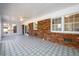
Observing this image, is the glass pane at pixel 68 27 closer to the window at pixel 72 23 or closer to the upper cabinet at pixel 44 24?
the window at pixel 72 23

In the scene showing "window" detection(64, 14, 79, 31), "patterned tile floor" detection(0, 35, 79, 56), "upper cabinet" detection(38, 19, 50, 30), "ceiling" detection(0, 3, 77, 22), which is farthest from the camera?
"upper cabinet" detection(38, 19, 50, 30)

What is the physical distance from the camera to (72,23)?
14.5ft

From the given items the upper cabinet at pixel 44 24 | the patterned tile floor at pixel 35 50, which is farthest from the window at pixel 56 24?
the patterned tile floor at pixel 35 50

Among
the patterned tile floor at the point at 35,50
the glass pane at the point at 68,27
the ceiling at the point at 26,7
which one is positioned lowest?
the patterned tile floor at the point at 35,50

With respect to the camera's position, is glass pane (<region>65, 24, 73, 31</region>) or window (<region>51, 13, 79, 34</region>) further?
glass pane (<region>65, 24, 73, 31</region>)

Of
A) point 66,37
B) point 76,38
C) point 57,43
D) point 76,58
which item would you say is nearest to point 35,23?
point 57,43

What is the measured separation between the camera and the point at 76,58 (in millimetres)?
2057

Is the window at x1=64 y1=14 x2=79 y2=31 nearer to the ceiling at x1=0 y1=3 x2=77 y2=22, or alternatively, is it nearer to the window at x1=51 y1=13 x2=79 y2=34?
the window at x1=51 y1=13 x2=79 y2=34

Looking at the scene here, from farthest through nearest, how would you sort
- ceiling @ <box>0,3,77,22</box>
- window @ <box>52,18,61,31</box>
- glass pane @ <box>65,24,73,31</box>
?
window @ <box>52,18,61,31</box> < glass pane @ <box>65,24,73,31</box> < ceiling @ <box>0,3,77,22</box>

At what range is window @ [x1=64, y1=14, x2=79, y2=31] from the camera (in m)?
4.20

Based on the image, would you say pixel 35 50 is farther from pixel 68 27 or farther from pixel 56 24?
pixel 56 24

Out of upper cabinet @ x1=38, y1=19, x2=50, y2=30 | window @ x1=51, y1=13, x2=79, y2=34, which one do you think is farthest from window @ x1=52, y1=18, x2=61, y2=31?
upper cabinet @ x1=38, y1=19, x2=50, y2=30

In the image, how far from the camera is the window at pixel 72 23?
4.20 metres

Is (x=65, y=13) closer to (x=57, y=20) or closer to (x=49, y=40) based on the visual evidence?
(x=57, y=20)
